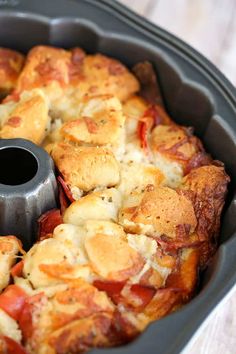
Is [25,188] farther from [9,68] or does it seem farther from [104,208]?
[9,68]

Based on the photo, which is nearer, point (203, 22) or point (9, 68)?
point (9, 68)

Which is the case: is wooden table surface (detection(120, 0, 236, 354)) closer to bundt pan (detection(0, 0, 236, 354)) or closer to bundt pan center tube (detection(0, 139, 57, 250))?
bundt pan (detection(0, 0, 236, 354))

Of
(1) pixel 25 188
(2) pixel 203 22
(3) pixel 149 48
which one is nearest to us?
(1) pixel 25 188

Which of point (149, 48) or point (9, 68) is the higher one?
point (149, 48)

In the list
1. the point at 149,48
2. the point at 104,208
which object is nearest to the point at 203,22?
the point at 149,48

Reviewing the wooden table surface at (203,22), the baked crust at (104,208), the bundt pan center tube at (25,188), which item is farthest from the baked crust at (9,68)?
the wooden table surface at (203,22)

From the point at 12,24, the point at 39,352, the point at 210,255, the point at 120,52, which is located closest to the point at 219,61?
the point at 120,52

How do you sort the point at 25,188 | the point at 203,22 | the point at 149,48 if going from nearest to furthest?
1. the point at 25,188
2. the point at 149,48
3. the point at 203,22
